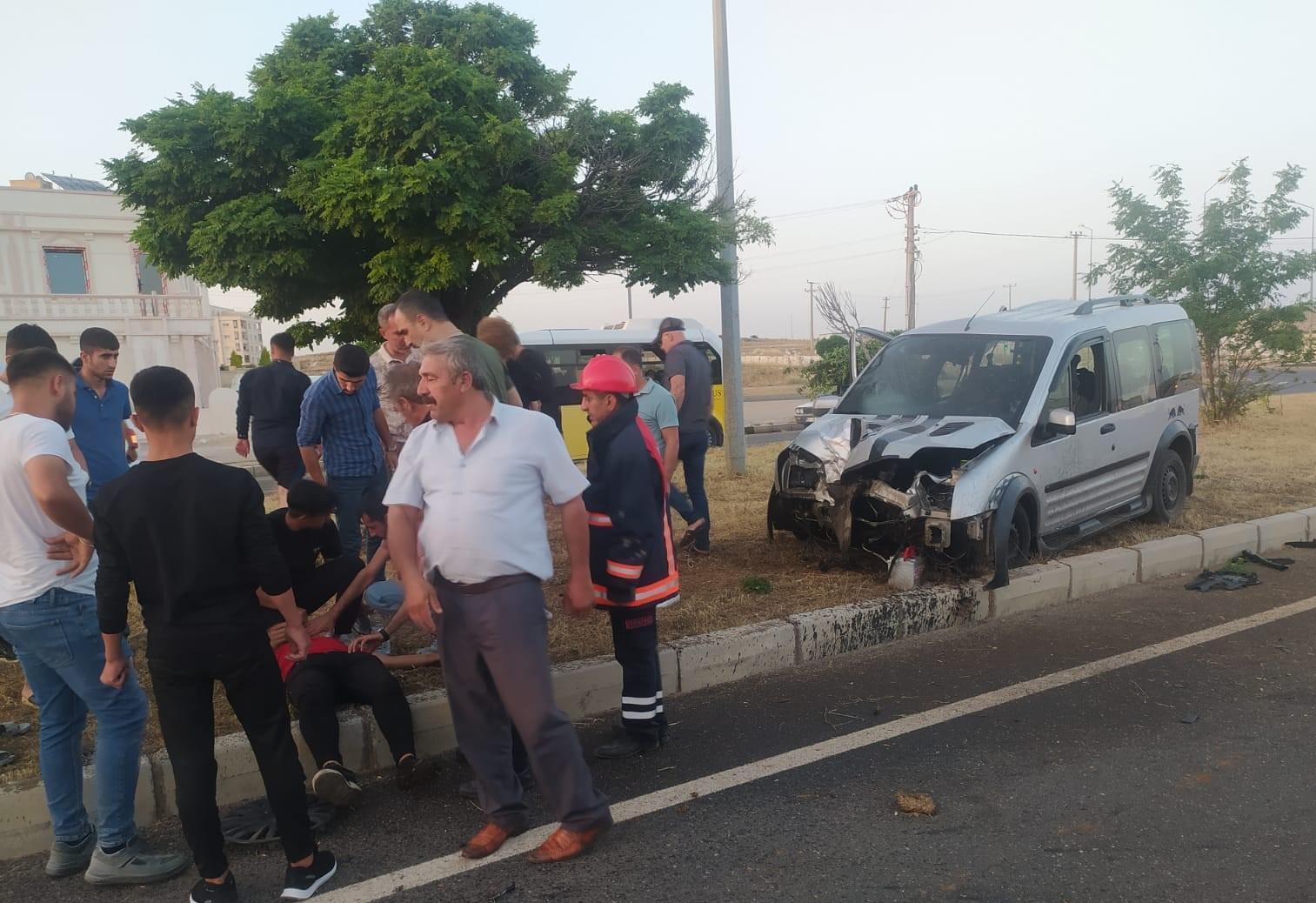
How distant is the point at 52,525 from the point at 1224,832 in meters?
4.18

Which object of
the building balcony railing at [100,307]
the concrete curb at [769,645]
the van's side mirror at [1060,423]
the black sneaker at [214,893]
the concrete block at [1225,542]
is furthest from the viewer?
A: the building balcony railing at [100,307]

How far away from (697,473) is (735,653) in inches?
101

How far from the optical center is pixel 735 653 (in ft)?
17.1

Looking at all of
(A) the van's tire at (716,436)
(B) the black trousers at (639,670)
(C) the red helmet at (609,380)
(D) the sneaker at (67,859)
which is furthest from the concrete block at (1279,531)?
(A) the van's tire at (716,436)

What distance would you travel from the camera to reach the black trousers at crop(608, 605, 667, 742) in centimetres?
412

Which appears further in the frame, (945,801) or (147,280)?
(147,280)

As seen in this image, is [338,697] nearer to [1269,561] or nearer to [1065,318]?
[1065,318]

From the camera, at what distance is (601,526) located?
3973 mm

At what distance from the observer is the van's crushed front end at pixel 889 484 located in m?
6.11

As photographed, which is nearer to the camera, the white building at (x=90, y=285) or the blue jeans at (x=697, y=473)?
the blue jeans at (x=697, y=473)

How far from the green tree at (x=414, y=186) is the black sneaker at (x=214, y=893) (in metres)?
12.9

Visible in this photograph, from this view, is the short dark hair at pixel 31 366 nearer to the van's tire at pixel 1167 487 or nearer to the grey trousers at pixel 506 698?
the grey trousers at pixel 506 698

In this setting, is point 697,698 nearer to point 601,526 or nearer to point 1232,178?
point 601,526

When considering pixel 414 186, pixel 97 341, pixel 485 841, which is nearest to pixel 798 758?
pixel 485 841
